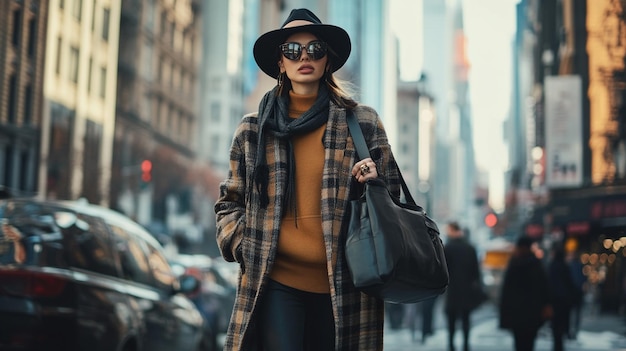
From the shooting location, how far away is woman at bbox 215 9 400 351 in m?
3.77

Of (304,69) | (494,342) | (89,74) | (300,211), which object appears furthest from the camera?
(89,74)

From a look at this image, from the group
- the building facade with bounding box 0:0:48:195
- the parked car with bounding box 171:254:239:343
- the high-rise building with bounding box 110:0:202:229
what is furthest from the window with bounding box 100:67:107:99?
the parked car with bounding box 171:254:239:343

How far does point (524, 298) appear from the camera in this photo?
35.9 feet

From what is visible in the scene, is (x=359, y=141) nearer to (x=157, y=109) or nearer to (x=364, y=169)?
(x=364, y=169)

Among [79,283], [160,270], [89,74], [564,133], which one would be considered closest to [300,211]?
[79,283]

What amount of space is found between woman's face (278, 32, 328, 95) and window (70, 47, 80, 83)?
47001mm

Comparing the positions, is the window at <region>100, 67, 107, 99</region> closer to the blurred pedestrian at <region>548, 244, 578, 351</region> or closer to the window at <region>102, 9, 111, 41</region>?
the window at <region>102, 9, 111, 41</region>

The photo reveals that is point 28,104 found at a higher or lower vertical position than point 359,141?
higher

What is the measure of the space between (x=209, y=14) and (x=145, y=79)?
29275 mm

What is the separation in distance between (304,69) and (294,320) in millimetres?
993

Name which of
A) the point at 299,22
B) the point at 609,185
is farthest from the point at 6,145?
the point at 299,22

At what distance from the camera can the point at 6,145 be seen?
33.3m

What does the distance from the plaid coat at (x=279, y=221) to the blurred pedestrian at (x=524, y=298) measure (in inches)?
287

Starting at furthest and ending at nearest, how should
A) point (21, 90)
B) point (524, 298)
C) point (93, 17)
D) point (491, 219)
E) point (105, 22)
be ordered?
point (105, 22) < point (93, 17) < point (21, 90) < point (491, 219) < point (524, 298)
